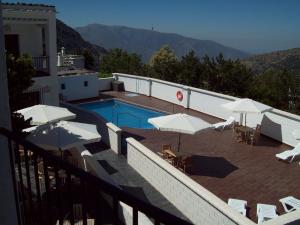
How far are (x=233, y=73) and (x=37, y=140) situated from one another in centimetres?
2013

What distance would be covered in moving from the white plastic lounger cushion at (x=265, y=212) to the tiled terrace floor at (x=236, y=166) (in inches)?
10.0

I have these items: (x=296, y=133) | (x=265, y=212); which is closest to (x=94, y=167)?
(x=265, y=212)

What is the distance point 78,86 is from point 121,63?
43.4 ft

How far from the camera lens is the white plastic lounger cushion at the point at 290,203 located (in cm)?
1012

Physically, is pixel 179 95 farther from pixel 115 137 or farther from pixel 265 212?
pixel 265 212

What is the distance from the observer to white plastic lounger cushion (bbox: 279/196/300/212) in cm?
1012

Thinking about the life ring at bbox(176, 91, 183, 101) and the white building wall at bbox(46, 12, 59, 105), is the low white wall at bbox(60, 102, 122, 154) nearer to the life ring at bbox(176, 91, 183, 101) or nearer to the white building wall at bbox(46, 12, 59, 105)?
the white building wall at bbox(46, 12, 59, 105)

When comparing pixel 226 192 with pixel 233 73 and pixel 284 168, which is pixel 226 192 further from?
pixel 233 73

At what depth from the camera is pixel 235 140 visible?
16500 mm

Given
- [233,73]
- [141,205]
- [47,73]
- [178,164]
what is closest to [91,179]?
[141,205]

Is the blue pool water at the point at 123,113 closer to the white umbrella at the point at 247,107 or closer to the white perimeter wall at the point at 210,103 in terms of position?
the white perimeter wall at the point at 210,103

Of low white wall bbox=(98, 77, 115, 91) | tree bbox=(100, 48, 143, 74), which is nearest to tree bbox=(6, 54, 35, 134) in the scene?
low white wall bbox=(98, 77, 115, 91)

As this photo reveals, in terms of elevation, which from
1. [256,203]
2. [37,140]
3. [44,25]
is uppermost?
[44,25]

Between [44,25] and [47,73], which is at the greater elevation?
[44,25]
